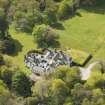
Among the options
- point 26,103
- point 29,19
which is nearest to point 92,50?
point 29,19

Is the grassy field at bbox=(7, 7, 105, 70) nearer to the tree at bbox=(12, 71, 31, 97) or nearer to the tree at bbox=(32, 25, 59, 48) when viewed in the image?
the tree at bbox=(32, 25, 59, 48)

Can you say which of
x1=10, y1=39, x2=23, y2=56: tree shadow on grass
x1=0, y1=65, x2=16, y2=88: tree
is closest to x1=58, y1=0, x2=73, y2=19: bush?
x1=10, y1=39, x2=23, y2=56: tree shadow on grass

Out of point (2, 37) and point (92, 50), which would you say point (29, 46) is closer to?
point (2, 37)

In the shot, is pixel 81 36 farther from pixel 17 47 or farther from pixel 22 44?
pixel 17 47

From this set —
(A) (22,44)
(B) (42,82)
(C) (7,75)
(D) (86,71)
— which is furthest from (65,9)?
(B) (42,82)

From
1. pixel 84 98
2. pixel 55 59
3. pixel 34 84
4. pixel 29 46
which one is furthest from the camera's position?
pixel 29 46
